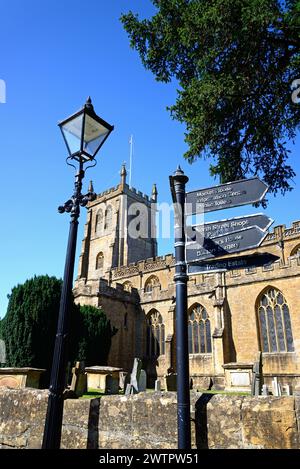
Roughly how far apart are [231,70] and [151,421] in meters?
7.74

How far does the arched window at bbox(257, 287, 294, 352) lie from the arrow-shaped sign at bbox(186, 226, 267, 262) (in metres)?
18.4

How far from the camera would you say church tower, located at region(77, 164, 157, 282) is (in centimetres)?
4117

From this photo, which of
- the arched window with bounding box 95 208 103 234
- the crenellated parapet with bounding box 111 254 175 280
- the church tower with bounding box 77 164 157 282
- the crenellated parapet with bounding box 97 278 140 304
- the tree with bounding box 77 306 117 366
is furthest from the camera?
the arched window with bounding box 95 208 103 234

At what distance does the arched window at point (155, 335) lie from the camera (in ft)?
79.7

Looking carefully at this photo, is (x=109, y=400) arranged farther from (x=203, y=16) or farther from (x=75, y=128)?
(x=203, y=16)

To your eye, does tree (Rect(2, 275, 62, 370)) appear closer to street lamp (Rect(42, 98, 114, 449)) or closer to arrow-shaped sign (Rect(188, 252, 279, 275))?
street lamp (Rect(42, 98, 114, 449))

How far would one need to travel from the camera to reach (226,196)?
131 inches

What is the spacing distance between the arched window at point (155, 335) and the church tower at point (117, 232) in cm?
1442

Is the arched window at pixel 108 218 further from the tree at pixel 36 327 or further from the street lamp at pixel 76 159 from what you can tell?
the street lamp at pixel 76 159

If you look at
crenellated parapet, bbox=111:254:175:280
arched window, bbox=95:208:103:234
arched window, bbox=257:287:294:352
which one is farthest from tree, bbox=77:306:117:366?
arched window, bbox=95:208:103:234

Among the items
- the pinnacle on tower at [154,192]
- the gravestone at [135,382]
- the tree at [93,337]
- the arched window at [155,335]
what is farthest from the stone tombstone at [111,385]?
the pinnacle on tower at [154,192]

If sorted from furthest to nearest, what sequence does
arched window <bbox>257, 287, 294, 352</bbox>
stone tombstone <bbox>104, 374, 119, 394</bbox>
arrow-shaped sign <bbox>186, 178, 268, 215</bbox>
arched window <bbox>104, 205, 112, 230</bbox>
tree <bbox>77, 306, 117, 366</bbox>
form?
arched window <bbox>104, 205, 112, 230</bbox>, arched window <bbox>257, 287, 294, 352</bbox>, tree <bbox>77, 306, 117, 366</bbox>, stone tombstone <bbox>104, 374, 119, 394</bbox>, arrow-shaped sign <bbox>186, 178, 268, 215</bbox>
